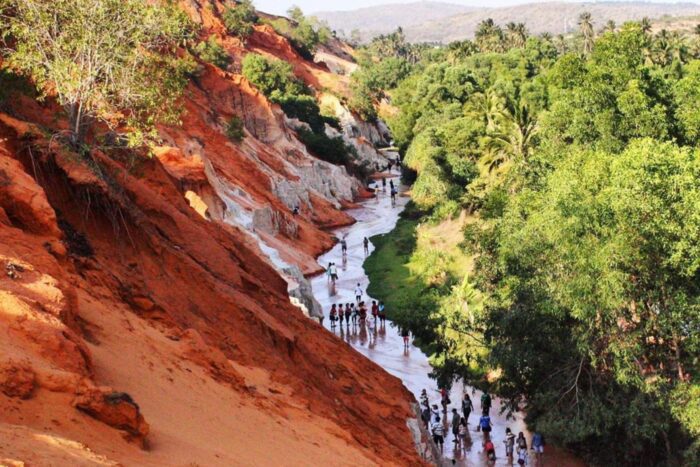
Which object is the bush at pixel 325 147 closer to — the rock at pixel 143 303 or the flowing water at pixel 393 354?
the flowing water at pixel 393 354

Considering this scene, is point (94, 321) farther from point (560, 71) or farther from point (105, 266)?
point (560, 71)

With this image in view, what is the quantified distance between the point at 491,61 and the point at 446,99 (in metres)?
14.7

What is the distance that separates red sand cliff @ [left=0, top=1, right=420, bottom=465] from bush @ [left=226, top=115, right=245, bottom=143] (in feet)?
92.6

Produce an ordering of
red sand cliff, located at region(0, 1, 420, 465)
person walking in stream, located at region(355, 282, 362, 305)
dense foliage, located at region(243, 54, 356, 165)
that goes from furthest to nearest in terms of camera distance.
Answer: dense foliage, located at region(243, 54, 356, 165) → person walking in stream, located at region(355, 282, 362, 305) → red sand cliff, located at region(0, 1, 420, 465)

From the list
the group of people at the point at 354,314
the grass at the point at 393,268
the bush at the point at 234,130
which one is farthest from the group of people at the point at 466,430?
the bush at the point at 234,130

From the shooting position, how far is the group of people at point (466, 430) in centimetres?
2053

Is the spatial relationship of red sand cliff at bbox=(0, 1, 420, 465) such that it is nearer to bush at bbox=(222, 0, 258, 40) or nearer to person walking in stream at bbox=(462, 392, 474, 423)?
person walking in stream at bbox=(462, 392, 474, 423)

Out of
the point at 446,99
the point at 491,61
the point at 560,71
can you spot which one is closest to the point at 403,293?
the point at 560,71

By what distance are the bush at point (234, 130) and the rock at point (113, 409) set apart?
4345 centimetres

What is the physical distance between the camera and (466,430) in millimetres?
22016

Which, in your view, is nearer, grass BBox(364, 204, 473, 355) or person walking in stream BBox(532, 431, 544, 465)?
person walking in stream BBox(532, 431, 544, 465)

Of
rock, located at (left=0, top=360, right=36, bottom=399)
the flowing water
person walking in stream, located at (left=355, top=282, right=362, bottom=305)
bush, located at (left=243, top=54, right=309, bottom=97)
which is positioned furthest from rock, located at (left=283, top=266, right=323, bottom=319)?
bush, located at (left=243, top=54, right=309, bottom=97)

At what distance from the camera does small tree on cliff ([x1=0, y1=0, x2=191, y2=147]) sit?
17.4 metres

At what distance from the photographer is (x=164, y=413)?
35.0ft
